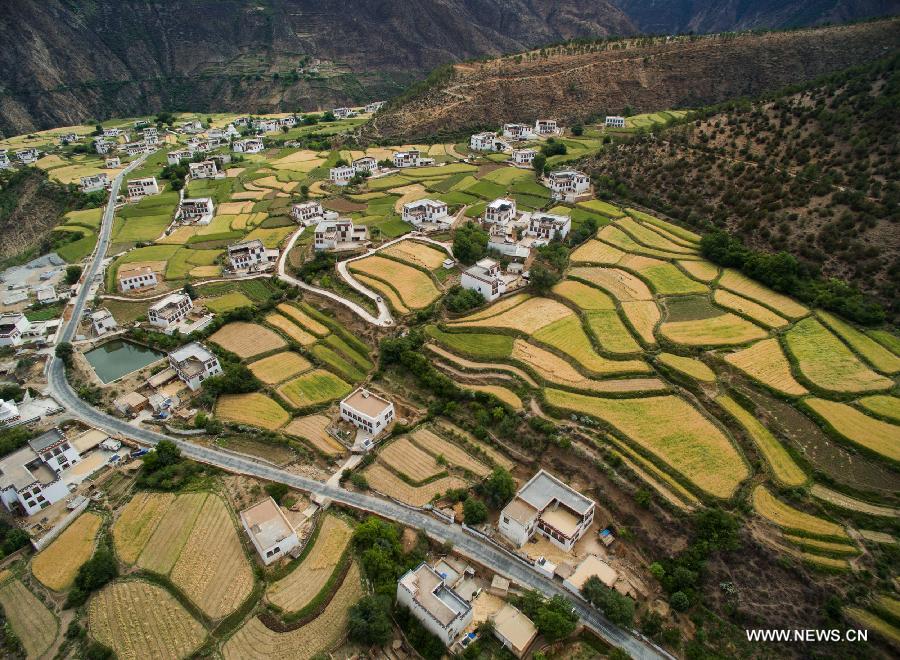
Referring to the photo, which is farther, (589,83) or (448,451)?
(589,83)

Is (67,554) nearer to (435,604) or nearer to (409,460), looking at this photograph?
(409,460)

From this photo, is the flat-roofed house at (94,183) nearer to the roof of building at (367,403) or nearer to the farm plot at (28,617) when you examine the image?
the roof of building at (367,403)

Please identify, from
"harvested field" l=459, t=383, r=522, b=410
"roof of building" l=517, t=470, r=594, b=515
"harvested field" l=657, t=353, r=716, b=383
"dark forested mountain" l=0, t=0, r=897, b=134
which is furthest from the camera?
"dark forested mountain" l=0, t=0, r=897, b=134

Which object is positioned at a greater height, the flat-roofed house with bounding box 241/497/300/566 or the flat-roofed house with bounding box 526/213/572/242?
the flat-roofed house with bounding box 526/213/572/242

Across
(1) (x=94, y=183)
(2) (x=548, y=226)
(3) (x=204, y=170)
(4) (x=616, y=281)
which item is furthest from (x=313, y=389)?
(1) (x=94, y=183)

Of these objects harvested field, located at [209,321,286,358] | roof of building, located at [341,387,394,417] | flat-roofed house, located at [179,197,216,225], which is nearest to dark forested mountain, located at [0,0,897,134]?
flat-roofed house, located at [179,197,216,225]

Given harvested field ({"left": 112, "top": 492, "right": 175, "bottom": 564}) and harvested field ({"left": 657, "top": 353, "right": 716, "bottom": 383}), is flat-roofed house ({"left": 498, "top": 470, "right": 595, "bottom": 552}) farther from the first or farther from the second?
harvested field ({"left": 112, "top": 492, "right": 175, "bottom": 564})

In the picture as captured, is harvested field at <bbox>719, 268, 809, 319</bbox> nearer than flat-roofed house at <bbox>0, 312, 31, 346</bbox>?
Yes

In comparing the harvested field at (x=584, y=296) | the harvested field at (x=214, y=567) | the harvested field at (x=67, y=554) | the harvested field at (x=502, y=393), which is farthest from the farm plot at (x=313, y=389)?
the harvested field at (x=584, y=296)

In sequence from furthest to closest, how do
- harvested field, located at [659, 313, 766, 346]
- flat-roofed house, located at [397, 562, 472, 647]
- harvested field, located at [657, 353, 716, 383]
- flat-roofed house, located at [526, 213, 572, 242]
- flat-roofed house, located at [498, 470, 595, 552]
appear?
flat-roofed house, located at [526, 213, 572, 242] < harvested field, located at [659, 313, 766, 346] < harvested field, located at [657, 353, 716, 383] < flat-roofed house, located at [498, 470, 595, 552] < flat-roofed house, located at [397, 562, 472, 647]
